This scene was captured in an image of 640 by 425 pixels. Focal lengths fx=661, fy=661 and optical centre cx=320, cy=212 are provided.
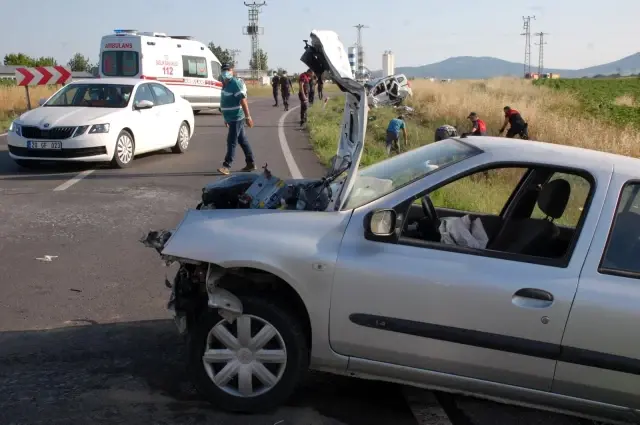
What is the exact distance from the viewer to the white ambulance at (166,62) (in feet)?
71.0

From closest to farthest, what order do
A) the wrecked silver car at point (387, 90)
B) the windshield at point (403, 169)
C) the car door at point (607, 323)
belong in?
the car door at point (607, 323) < the windshield at point (403, 169) < the wrecked silver car at point (387, 90)

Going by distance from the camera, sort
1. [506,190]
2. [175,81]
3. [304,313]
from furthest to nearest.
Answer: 1. [175,81]
2. [506,190]
3. [304,313]

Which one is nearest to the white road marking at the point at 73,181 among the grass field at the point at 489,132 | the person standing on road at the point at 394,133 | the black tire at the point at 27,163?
A: the black tire at the point at 27,163

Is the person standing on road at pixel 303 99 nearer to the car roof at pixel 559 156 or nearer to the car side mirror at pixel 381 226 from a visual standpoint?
the car roof at pixel 559 156

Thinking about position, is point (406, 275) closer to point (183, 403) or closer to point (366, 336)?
point (366, 336)

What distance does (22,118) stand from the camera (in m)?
10.9

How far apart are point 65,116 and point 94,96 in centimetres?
117

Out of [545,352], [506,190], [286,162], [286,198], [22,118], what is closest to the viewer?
[545,352]

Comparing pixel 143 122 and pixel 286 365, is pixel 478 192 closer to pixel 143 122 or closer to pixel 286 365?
pixel 286 365

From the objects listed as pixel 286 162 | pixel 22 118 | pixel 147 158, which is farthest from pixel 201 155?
pixel 22 118

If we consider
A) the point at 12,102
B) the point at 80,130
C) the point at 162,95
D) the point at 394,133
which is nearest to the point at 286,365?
the point at 80,130

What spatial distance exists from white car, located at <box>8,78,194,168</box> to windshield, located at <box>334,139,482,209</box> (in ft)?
24.9

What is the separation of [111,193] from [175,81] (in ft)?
50.3

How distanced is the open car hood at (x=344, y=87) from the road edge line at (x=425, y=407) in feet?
3.92
